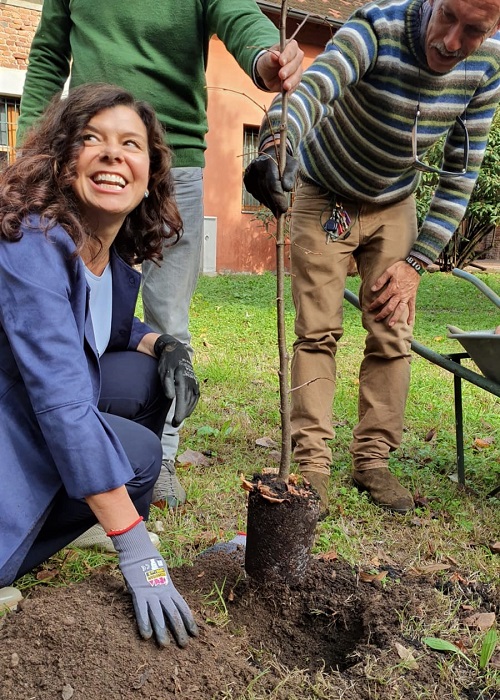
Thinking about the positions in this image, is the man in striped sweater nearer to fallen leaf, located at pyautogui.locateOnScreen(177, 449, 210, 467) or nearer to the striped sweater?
the striped sweater

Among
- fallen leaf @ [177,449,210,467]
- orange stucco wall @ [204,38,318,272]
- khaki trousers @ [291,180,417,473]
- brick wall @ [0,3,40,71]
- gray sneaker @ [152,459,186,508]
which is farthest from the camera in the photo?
orange stucco wall @ [204,38,318,272]

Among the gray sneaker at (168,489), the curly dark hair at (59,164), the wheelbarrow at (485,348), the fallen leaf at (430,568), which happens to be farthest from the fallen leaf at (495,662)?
the curly dark hair at (59,164)

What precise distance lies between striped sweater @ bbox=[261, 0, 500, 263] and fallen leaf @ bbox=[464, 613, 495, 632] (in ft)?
5.13

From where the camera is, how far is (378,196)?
10.4 feet

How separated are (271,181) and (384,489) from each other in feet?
5.63

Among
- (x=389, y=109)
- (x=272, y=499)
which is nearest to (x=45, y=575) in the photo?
(x=272, y=499)

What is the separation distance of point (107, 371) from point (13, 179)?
0.74 metres

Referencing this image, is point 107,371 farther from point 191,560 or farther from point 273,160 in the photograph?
point 273,160

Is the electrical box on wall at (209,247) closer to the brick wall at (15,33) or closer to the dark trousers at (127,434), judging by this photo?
the brick wall at (15,33)

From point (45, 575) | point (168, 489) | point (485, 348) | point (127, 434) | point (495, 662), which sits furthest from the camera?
point (168, 489)

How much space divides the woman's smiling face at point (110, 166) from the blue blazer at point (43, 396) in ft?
0.76

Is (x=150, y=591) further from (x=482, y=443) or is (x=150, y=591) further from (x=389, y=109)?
(x=482, y=443)

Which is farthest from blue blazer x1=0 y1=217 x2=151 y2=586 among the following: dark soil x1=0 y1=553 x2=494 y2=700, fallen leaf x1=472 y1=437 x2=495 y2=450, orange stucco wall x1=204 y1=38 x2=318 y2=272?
orange stucco wall x1=204 y1=38 x2=318 y2=272

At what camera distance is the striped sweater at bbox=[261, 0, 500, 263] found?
2.75 metres
